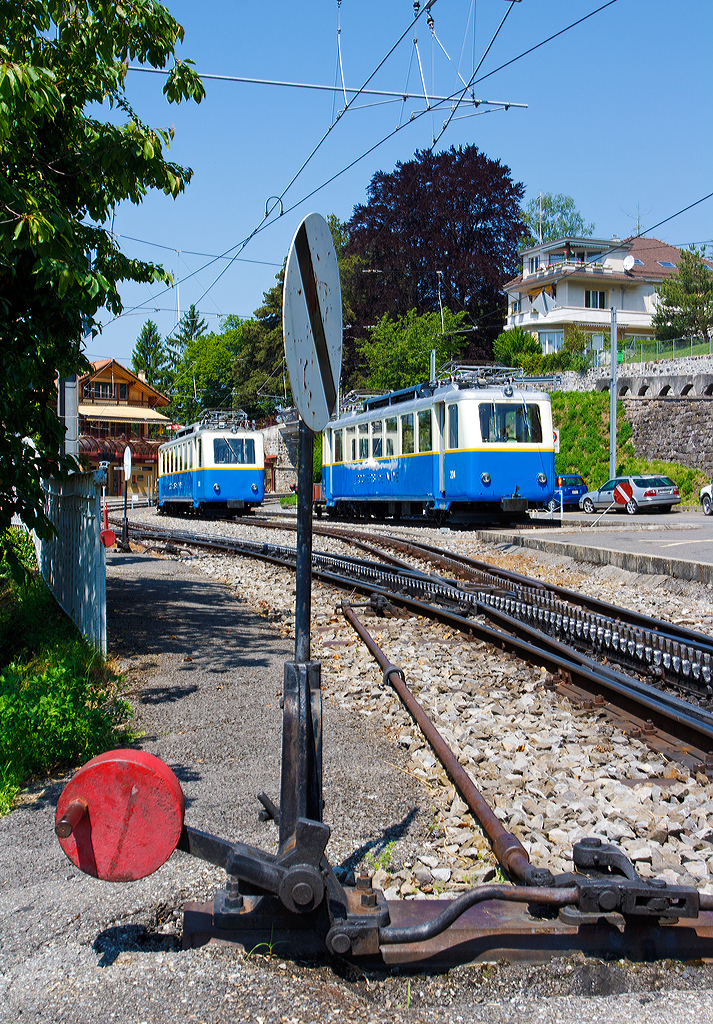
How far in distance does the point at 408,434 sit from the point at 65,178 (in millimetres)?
16392

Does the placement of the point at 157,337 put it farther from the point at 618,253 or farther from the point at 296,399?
the point at 296,399

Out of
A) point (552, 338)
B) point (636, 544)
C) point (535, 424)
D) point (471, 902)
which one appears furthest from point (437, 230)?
point (471, 902)

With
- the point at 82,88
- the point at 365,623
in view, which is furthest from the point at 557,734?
the point at 82,88

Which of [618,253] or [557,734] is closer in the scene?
[557,734]

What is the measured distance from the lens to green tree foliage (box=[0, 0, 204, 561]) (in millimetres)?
6312

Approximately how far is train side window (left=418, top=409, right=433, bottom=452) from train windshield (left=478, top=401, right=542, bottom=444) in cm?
167

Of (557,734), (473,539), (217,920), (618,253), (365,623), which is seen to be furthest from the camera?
(618,253)

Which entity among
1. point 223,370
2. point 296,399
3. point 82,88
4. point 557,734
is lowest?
point 557,734

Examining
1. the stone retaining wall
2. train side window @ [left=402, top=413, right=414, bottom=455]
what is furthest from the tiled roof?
train side window @ [left=402, top=413, right=414, bottom=455]

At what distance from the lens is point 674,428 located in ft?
135

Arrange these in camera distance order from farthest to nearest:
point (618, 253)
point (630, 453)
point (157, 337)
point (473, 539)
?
1. point (157, 337)
2. point (618, 253)
3. point (630, 453)
4. point (473, 539)

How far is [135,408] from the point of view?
75812 millimetres

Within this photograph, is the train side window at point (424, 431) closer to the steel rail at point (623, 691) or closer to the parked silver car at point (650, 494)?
the parked silver car at point (650, 494)

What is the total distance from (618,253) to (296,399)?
7942cm
